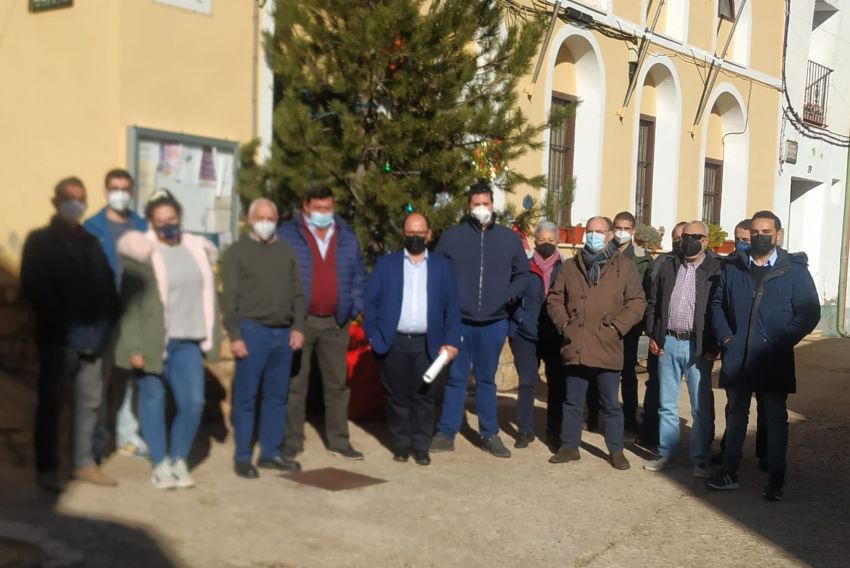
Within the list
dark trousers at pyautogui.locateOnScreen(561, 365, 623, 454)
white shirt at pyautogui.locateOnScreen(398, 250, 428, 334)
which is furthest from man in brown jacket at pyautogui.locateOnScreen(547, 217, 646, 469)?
white shirt at pyautogui.locateOnScreen(398, 250, 428, 334)

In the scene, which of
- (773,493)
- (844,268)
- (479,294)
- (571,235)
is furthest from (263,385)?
(844,268)

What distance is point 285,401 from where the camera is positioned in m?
7.27

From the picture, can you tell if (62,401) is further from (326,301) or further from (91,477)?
(326,301)

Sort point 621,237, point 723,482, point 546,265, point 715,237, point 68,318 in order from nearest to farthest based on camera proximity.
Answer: point 68,318 → point 723,482 → point 621,237 → point 546,265 → point 715,237

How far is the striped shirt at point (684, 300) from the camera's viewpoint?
8.16m

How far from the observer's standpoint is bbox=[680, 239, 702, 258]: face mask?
823 cm

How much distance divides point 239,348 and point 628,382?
3.85 m

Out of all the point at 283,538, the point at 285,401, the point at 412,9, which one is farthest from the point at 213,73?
the point at 283,538

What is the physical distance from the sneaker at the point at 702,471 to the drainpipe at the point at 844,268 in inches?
597

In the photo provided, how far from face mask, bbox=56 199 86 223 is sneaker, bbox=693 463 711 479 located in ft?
15.7

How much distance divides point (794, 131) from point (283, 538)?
57.2ft

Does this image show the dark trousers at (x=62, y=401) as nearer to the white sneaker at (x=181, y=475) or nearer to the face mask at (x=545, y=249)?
the white sneaker at (x=181, y=475)

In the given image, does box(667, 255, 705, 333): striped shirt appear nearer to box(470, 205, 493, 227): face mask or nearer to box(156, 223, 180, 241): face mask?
box(470, 205, 493, 227): face mask

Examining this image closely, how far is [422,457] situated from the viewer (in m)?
7.91
